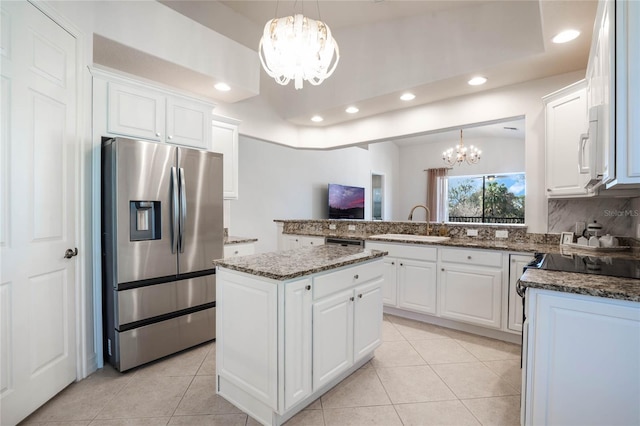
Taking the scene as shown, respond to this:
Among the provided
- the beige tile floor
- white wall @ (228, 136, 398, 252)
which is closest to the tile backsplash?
the beige tile floor

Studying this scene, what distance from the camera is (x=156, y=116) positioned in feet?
8.46

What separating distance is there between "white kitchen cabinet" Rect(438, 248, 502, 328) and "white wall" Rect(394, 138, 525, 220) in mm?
6042

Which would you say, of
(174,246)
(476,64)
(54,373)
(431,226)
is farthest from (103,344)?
(476,64)

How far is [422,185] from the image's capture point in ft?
30.0

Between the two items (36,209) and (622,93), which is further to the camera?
(36,209)

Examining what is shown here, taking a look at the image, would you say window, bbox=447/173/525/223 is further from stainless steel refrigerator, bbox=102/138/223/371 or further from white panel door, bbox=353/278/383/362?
stainless steel refrigerator, bbox=102/138/223/371

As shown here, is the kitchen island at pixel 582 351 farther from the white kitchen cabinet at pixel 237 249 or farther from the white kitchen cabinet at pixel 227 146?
the white kitchen cabinet at pixel 227 146

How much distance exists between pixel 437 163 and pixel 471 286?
21.7 feet

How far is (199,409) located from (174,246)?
1174mm

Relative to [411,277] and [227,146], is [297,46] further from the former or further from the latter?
[411,277]

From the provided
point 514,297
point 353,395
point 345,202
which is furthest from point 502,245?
point 345,202

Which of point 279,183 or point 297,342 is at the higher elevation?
point 279,183

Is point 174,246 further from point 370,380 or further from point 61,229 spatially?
point 370,380

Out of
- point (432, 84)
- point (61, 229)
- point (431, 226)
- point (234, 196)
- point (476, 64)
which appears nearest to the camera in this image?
point (61, 229)
